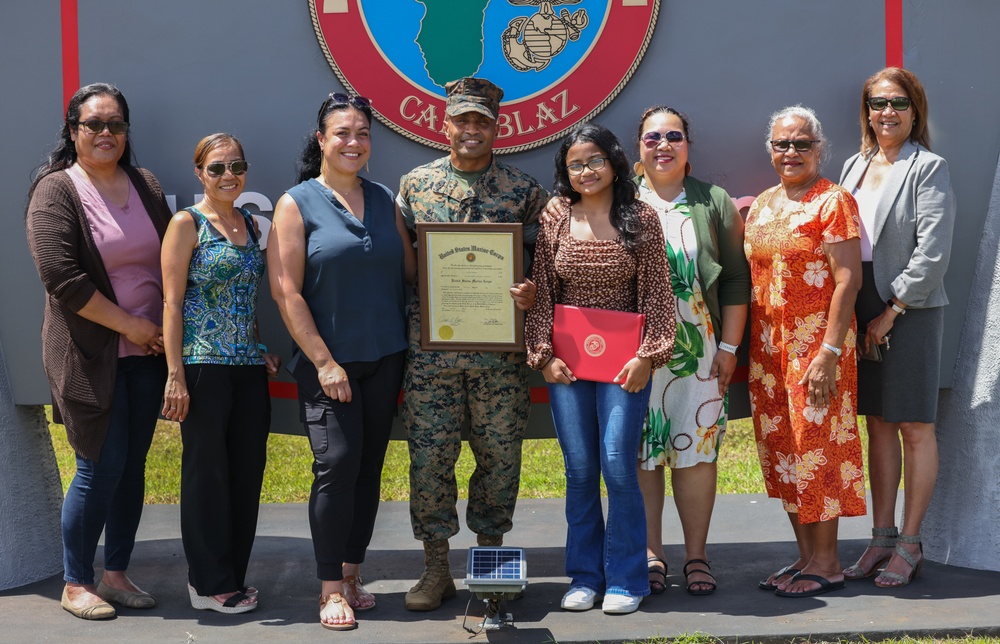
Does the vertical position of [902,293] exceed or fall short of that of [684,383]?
it exceeds it

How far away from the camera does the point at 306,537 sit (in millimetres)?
5738

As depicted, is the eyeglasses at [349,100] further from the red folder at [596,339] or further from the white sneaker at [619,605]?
the white sneaker at [619,605]

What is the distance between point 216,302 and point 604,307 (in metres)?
1.53

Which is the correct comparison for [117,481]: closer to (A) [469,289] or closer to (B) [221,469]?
(B) [221,469]

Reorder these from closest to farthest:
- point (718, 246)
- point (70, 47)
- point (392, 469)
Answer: point (718, 246)
point (70, 47)
point (392, 469)

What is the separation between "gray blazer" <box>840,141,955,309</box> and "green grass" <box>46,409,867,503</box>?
2826 millimetres

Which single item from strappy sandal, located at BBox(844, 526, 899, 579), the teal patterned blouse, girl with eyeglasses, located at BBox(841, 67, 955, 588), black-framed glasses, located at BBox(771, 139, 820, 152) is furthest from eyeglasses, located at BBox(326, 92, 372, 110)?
strappy sandal, located at BBox(844, 526, 899, 579)

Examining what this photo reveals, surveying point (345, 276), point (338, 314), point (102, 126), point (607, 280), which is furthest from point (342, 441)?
point (102, 126)

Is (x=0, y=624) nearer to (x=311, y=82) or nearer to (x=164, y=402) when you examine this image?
(x=164, y=402)

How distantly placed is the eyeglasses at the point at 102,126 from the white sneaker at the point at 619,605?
9.00ft

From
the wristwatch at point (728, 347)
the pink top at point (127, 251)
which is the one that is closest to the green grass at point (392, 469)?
the wristwatch at point (728, 347)

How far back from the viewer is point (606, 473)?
4223 millimetres

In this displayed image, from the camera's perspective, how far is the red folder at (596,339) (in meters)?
4.17

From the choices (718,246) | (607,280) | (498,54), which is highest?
(498,54)
